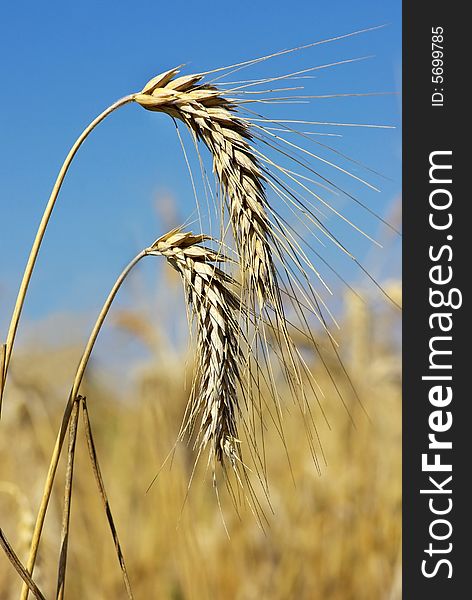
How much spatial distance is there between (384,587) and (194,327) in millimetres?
1906

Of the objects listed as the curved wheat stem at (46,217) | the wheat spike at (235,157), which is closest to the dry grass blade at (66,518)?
the curved wheat stem at (46,217)

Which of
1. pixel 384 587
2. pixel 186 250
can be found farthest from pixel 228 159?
pixel 384 587

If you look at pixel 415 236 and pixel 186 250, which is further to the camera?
pixel 415 236

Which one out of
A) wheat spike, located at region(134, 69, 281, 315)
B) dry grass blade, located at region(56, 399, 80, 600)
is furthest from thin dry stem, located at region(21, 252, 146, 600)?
wheat spike, located at region(134, 69, 281, 315)

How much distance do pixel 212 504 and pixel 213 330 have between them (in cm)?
232

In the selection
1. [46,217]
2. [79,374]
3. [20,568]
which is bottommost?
[20,568]

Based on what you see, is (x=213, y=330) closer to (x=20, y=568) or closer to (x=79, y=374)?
(x=79, y=374)

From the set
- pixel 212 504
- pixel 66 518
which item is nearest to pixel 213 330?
pixel 66 518

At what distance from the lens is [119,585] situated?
8.04 feet

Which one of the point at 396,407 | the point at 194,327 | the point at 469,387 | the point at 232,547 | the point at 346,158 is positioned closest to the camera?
the point at 346,158

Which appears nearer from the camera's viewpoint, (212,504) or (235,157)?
(235,157)

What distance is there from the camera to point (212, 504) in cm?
313

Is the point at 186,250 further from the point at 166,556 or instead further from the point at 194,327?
the point at 166,556

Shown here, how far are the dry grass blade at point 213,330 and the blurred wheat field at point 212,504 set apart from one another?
1.08 m
